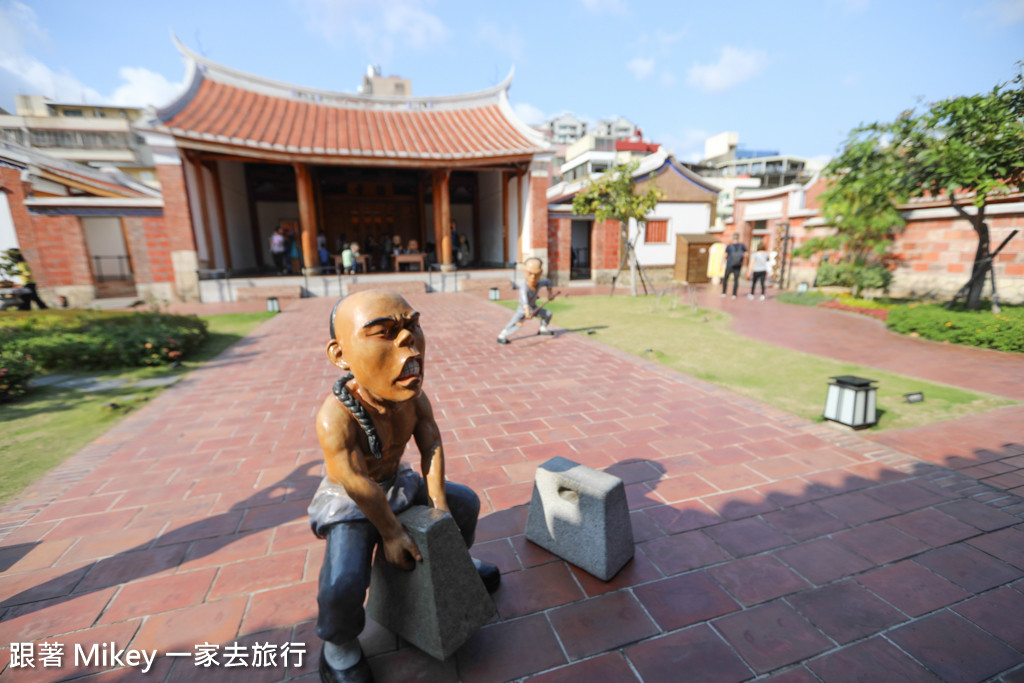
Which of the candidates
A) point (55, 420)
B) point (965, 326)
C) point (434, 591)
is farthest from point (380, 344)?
point (965, 326)

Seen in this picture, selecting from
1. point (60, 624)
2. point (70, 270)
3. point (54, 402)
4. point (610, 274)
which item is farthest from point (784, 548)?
point (70, 270)

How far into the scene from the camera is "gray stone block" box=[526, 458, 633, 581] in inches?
86.0

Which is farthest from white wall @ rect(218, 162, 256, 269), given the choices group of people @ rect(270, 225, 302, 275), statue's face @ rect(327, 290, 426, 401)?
statue's face @ rect(327, 290, 426, 401)

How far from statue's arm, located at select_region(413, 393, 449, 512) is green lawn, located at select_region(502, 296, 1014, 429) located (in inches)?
158

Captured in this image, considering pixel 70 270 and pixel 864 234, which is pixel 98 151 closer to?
pixel 70 270

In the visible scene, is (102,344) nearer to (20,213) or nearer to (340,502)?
(340,502)

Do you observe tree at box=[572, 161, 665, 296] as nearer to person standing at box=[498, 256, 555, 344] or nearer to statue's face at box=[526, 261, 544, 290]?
person standing at box=[498, 256, 555, 344]

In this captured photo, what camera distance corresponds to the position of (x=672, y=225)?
19250 mm

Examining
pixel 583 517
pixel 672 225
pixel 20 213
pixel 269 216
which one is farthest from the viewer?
pixel 672 225

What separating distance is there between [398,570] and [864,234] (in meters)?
14.9

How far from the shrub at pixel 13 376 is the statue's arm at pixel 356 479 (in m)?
6.00

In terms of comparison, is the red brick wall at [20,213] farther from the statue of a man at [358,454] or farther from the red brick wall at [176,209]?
the statue of a man at [358,454]

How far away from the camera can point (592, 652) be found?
5.95ft

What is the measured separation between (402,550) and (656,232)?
64.0ft
